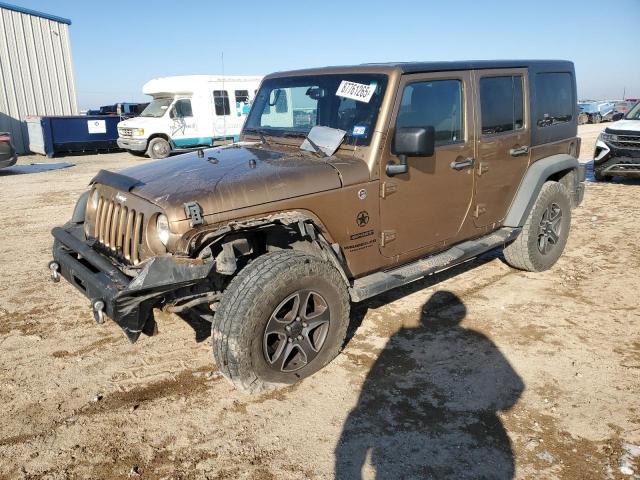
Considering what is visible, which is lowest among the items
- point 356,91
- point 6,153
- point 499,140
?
point 6,153

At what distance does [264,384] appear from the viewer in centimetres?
321

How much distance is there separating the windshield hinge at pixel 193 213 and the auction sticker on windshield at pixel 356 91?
156cm

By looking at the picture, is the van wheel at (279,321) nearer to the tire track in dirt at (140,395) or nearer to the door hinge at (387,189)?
the tire track in dirt at (140,395)

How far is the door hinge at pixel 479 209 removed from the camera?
4477 millimetres

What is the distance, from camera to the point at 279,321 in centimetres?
319

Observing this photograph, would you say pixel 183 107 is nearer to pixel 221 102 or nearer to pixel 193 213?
pixel 221 102

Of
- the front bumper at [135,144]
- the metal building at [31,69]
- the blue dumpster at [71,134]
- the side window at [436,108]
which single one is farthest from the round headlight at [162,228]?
the metal building at [31,69]

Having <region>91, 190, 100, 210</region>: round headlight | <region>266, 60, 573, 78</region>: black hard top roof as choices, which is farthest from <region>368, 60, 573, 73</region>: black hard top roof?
<region>91, 190, 100, 210</region>: round headlight

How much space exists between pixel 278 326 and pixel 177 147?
15551mm

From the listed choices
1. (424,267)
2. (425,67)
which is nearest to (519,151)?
(425,67)

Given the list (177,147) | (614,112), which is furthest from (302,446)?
(614,112)

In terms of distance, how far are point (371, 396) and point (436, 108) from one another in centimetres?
229

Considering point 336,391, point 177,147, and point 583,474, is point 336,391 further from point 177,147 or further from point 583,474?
point 177,147

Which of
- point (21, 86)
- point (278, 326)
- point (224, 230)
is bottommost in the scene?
point (278, 326)
